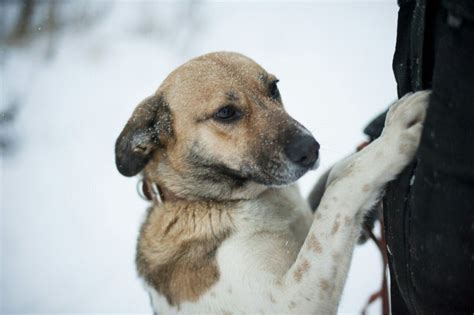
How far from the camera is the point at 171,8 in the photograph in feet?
23.7

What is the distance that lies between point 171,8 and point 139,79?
1194mm

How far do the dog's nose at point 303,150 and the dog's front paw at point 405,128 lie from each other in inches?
17.1

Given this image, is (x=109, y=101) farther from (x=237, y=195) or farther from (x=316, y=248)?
(x=316, y=248)

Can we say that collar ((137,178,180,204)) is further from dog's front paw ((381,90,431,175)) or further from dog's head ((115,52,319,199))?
dog's front paw ((381,90,431,175))

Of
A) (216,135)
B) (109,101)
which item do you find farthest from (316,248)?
(109,101)

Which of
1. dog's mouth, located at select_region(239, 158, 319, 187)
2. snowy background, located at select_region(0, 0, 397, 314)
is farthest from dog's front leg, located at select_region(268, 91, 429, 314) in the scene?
snowy background, located at select_region(0, 0, 397, 314)

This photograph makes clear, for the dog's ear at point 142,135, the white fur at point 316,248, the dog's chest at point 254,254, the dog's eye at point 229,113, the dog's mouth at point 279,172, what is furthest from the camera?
the dog's ear at point 142,135

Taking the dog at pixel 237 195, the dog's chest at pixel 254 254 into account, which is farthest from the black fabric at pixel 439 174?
the dog's chest at pixel 254 254

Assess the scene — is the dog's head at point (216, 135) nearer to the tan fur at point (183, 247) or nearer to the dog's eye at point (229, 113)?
the dog's eye at point (229, 113)

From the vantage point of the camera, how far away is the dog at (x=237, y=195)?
220 cm

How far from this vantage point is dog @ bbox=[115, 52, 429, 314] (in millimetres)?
2203

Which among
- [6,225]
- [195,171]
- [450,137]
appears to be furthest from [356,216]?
[6,225]

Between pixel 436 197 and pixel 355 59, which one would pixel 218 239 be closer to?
pixel 436 197

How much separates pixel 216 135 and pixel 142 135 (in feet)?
1.39
